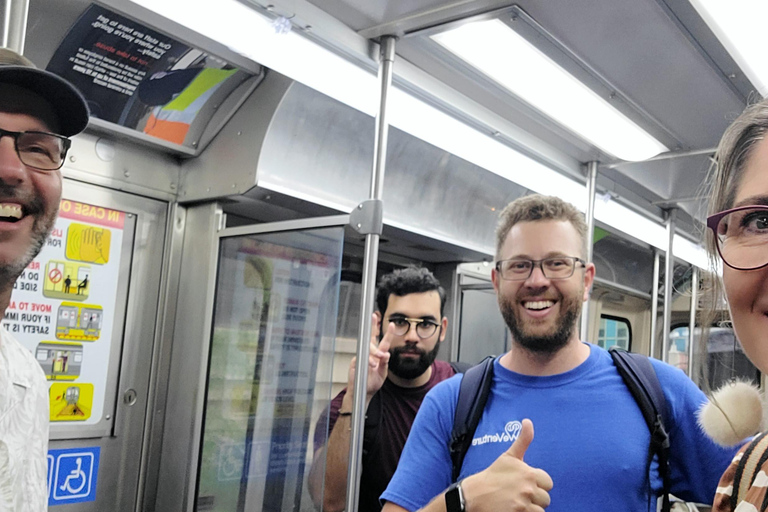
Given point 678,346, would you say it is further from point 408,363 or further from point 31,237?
point 31,237

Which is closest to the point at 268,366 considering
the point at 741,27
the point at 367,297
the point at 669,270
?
the point at 367,297

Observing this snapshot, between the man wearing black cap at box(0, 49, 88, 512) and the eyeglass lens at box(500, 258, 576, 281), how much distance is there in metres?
1.29

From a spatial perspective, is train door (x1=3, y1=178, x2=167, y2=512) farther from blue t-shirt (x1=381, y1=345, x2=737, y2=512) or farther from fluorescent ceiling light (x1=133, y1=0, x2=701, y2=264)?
blue t-shirt (x1=381, y1=345, x2=737, y2=512)

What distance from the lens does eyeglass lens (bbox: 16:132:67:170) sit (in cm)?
131

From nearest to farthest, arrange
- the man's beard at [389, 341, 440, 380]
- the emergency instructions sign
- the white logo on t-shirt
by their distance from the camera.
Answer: the white logo on t-shirt < the emergency instructions sign < the man's beard at [389, 341, 440, 380]

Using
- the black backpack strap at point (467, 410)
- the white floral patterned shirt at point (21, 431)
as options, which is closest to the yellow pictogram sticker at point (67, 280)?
the white floral patterned shirt at point (21, 431)

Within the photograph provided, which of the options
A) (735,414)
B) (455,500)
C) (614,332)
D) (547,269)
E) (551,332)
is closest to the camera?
(735,414)

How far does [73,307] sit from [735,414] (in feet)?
8.03

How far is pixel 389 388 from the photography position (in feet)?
10.3

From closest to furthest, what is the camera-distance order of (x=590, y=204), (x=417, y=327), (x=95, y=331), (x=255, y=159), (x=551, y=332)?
(x=551, y=332), (x=95, y=331), (x=255, y=159), (x=417, y=327), (x=590, y=204)

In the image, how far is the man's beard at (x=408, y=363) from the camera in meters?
3.13

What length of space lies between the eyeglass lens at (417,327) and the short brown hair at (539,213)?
1107 mm

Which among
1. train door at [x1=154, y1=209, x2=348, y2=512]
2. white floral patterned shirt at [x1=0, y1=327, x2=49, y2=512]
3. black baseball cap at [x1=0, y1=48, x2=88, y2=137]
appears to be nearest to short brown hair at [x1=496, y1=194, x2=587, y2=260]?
train door at [x1=154, y1=209, x2=348, y2=512]

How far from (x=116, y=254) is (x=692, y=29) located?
7.87 feet
